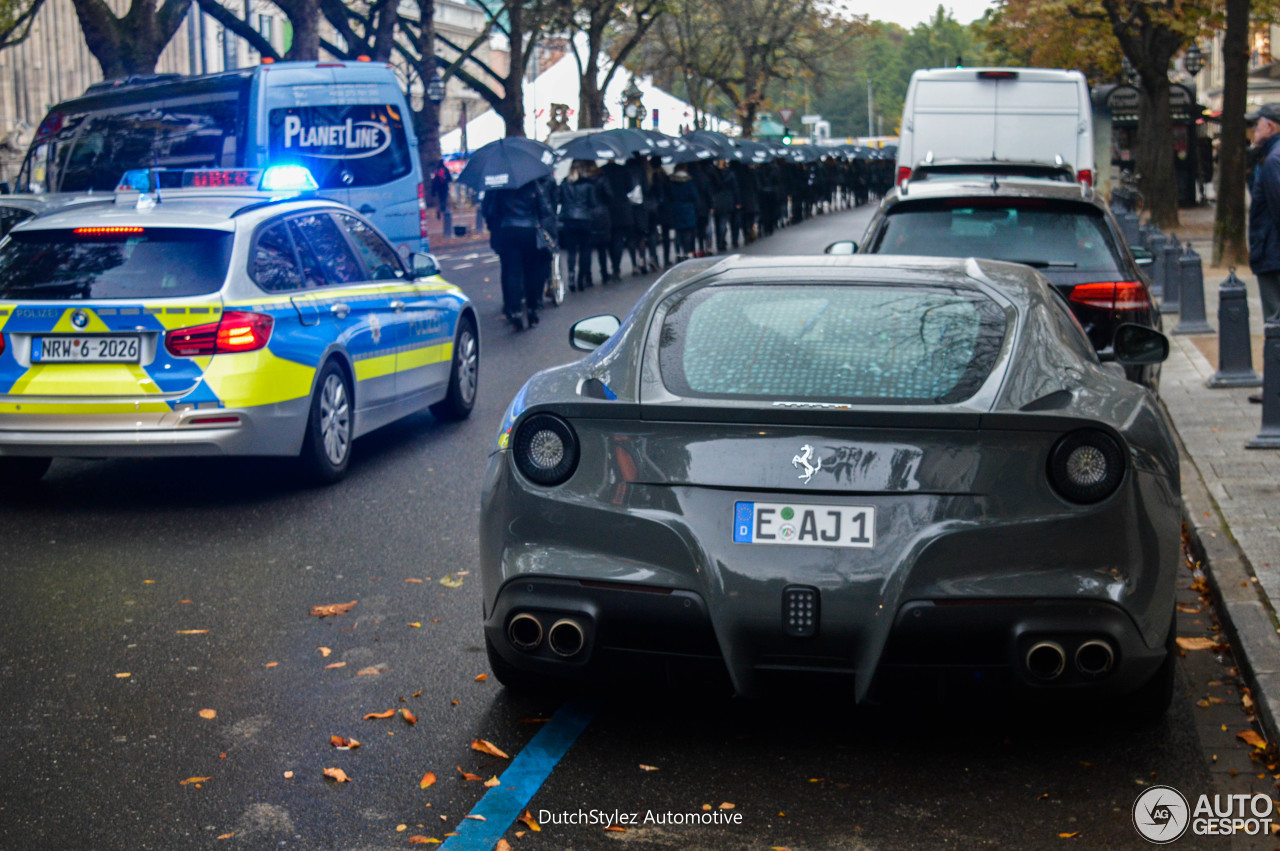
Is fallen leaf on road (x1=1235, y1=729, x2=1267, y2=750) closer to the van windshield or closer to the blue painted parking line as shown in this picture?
the blue painted parking line

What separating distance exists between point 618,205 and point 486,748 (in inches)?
762

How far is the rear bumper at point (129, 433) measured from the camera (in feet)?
25.2

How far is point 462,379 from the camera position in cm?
1077

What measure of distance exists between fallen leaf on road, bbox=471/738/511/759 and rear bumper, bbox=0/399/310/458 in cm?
365

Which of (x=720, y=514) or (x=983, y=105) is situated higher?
(x=983, y=105)

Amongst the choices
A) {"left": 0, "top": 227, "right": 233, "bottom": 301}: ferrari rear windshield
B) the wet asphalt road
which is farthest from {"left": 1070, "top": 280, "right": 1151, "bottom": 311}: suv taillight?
{"left": 0, "top": 227, "right": 233, "bottom": 301}: ferrari rear windshield

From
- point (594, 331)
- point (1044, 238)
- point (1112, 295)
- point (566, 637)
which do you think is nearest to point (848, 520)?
point (566, 637)

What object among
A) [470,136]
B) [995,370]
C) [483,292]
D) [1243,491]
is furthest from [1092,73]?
[995,370]

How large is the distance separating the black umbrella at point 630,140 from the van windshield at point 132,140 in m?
8.08

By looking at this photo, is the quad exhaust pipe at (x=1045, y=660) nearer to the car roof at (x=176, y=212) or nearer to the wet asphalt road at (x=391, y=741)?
the wet asphalt road at (x=391, y=741)

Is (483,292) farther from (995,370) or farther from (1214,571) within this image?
(995,370)

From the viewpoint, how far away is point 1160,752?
14.6ft

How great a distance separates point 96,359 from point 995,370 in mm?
4879

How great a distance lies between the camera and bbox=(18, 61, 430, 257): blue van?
15.6 meters
